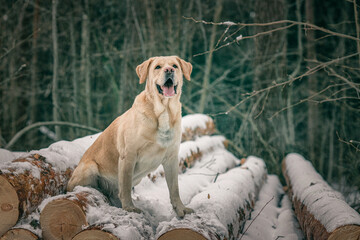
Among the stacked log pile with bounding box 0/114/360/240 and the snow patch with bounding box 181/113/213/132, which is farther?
the snow patch with bounding box 181/113/213/132

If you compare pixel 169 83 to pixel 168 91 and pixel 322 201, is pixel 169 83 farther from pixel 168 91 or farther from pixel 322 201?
pixel 322 201

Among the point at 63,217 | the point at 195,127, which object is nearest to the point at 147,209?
the point at 63,217

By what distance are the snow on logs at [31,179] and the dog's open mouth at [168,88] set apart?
52.1 inches

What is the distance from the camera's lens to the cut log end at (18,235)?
222cm

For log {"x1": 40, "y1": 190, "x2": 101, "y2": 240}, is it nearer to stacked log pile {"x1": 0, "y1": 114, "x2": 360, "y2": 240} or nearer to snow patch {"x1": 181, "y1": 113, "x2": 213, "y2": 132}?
stacked log pile {"x1": 0, "y1": 114, "x2": 360, "y2": 240}

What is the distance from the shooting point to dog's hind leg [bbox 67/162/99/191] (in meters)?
2.87

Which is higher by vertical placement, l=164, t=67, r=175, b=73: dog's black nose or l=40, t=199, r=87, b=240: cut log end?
l=164, t=67, r=175, b=73: dog's black nose

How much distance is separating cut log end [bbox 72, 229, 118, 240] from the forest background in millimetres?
5514

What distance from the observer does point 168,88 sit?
9.07ft

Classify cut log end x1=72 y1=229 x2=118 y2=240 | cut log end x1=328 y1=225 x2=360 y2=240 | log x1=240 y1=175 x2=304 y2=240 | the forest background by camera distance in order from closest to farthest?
1. cut log end x1=72 y1=229 x2=118 y2=240
2. cut log end x1=328 y1=225 x2=360 y2=240
3. log x1=240 y1=175 x2=304 y2=240
4. the forest background

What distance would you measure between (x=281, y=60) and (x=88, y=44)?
7.68 metres

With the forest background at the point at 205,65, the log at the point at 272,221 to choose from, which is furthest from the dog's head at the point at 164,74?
the forest background at the point at 205,65

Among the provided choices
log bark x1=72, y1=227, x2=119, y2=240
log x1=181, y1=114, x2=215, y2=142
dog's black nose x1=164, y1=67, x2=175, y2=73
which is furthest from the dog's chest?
log x1=181, y1=114, x2=215, y2=142

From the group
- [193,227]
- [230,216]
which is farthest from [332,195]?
[193,227]
